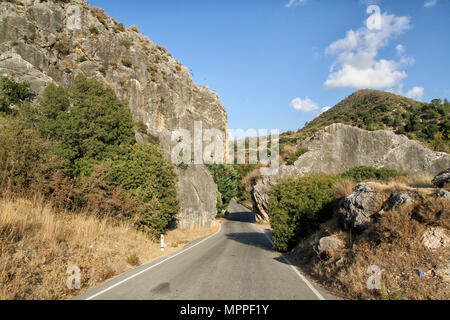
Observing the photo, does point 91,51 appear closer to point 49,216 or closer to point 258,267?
point 49,216

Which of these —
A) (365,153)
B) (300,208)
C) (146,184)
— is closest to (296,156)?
(365,153)

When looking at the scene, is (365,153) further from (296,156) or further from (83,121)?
(83,121)

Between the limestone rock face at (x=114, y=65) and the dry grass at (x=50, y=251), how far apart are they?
13.7 metres

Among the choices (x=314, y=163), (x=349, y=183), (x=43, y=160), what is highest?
(x=314, y=163)

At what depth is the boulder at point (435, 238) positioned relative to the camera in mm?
6023

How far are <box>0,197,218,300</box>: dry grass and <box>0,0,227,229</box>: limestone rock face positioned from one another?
540 inches

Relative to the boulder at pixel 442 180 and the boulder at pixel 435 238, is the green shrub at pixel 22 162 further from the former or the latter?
the boulder at pixel 442 180

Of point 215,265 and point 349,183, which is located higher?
point 349,183

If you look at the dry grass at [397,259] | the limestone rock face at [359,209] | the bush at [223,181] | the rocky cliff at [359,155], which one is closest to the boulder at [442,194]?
the dry grass at [397,259]
